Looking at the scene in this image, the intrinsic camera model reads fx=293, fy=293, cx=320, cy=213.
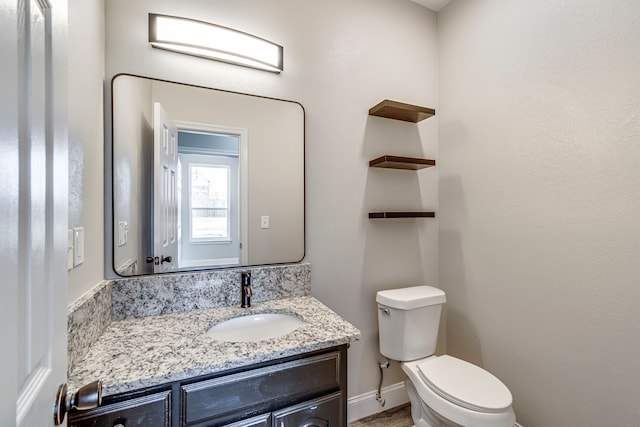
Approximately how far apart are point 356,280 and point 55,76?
158cm

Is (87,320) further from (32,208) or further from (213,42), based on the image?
(213,42)

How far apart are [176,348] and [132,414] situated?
21 cm

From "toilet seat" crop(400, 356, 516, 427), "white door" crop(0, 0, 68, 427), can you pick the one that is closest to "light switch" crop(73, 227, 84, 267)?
"white door" crop(0, 0, 68, 427)

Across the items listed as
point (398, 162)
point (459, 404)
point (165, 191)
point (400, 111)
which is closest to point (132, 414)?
point (165, 191)

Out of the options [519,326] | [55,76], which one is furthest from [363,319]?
[55,76]

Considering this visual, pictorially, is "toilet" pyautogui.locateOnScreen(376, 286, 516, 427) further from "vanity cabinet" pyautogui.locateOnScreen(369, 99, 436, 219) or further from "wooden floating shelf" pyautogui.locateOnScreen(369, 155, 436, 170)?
"wooden floating shelf" pyautogui.locateOnScreen(369, 155, 436, 170)

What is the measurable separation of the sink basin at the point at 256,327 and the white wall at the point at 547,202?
1178 millimetres

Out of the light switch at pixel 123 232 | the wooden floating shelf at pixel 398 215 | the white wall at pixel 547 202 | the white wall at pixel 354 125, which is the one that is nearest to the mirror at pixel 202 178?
the light switch at pixel 123 232

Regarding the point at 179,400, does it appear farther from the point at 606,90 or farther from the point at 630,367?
the point at 606,90

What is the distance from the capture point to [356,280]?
179 cm

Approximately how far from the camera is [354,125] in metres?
1.78

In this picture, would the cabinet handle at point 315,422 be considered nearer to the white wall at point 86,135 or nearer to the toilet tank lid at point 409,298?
the toilet tank lid at point 409,298

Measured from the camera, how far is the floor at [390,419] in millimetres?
1753

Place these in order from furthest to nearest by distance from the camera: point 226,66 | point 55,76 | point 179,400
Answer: point 226,66, point 179,400, point 55,76
